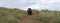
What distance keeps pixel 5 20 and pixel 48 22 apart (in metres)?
2.90

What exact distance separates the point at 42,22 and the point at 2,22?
2731 mm

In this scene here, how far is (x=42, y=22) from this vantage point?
13711 millimetres

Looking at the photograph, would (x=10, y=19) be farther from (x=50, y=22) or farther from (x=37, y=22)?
(x=50, y=22)

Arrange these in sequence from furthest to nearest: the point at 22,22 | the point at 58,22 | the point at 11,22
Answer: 1. the point at 22,22
2. the point at 11,22
3. the point at 58,22

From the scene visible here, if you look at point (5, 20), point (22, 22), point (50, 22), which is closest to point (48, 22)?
point (50, 22)

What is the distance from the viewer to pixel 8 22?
13227 millimetres

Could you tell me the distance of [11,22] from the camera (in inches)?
520

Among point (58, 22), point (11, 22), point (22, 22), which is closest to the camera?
point (58, 22)

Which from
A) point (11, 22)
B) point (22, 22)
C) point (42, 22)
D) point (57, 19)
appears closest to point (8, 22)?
point (11, 22)

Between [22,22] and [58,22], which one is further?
[22,22]

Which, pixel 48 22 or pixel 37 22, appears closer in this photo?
pixel 48 22

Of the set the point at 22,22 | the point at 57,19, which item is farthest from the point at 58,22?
the point at 22,22

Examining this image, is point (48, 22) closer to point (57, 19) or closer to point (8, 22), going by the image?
point (57, 19)

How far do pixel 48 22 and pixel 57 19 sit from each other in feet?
2.22
